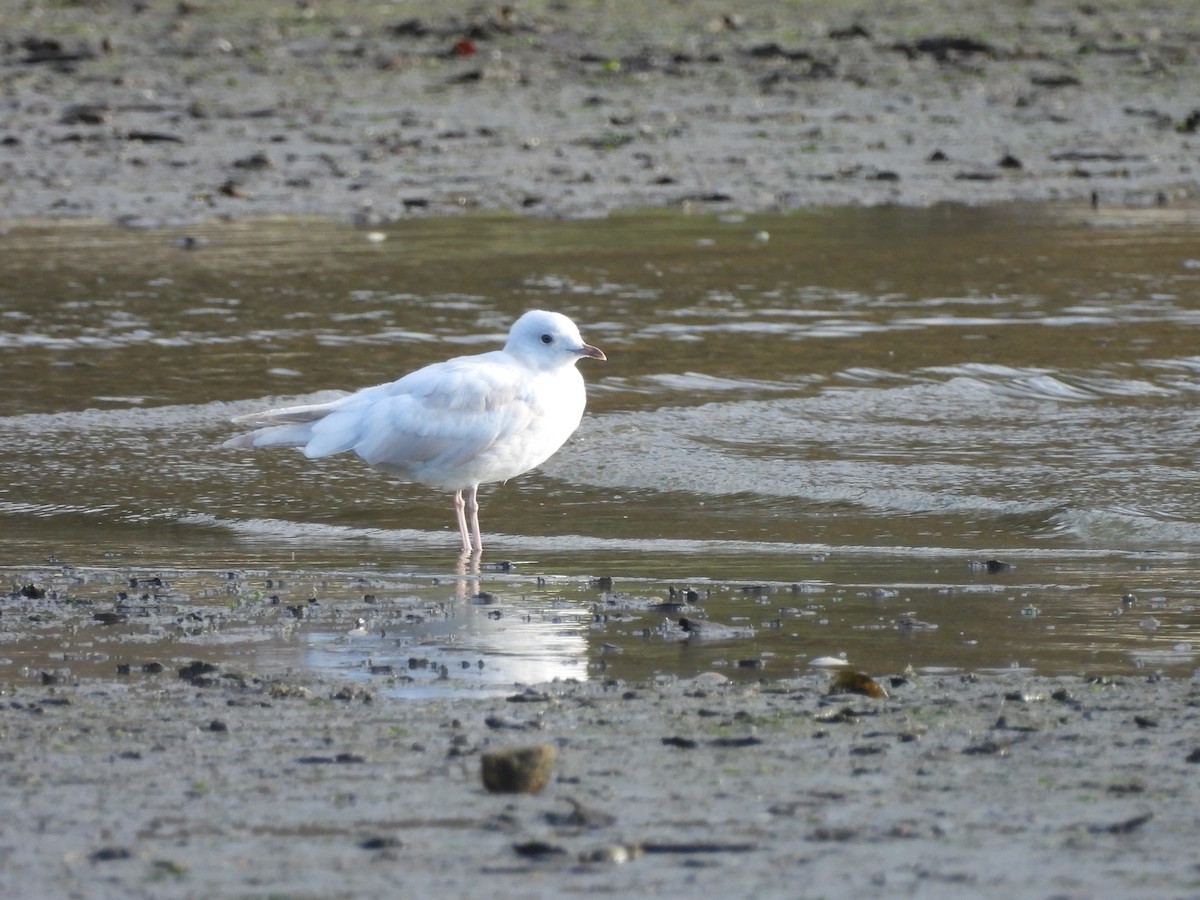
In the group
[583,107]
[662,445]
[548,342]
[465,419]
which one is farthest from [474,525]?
[583,107]

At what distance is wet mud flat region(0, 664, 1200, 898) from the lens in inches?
134

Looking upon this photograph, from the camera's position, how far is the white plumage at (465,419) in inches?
270

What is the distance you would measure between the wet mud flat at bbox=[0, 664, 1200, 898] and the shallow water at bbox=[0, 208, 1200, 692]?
39 centimetres

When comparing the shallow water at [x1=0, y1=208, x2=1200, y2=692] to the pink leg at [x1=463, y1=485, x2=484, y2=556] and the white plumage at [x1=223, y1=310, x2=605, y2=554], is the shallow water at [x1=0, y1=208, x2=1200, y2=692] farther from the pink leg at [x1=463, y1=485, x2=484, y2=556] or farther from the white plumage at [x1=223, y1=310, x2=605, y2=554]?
the white plumage at [x1=223, y1=310, x2=605, y2=554]

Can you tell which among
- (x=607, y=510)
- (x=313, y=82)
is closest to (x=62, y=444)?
(x=607, y=510)

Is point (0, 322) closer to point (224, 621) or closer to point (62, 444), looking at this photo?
point (62, 444)

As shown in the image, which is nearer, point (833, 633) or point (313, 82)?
point (833, 633)

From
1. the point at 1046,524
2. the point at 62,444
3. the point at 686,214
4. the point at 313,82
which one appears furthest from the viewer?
the point at 313,82

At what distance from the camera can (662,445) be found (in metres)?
8.32

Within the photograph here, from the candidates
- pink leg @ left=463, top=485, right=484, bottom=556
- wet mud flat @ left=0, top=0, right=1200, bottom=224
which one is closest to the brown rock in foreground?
pink leg @ left=463, top=485, right=484, bottom=556

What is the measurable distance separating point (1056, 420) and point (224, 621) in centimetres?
451

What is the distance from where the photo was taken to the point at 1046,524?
693 centimetres

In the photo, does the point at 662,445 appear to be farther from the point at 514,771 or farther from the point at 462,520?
the point at 514,771

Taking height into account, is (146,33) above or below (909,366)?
above
